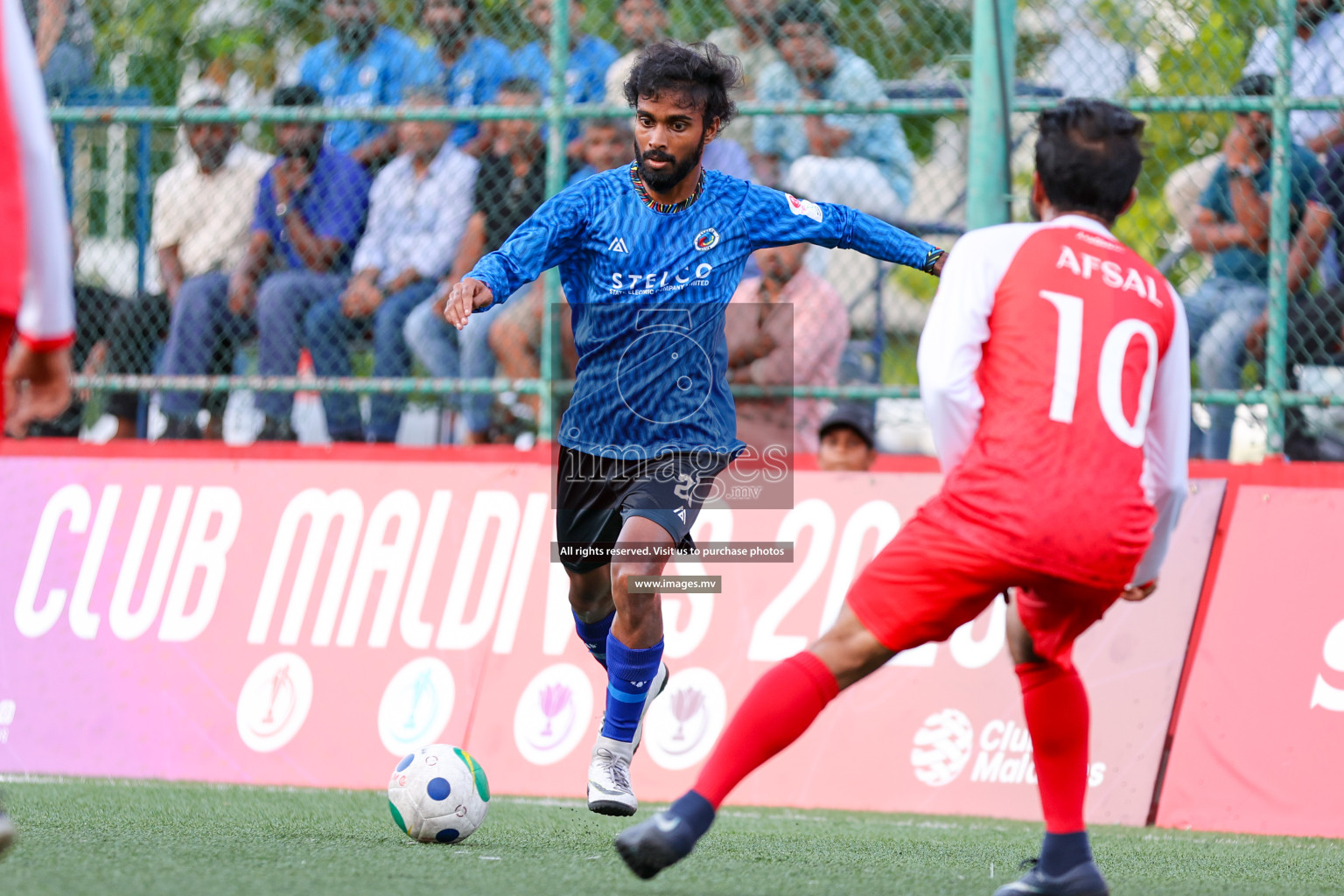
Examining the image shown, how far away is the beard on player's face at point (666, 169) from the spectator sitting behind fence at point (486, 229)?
8.87ft

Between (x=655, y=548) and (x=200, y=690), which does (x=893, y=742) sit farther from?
(x=200, y=690)

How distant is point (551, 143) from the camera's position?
7.66m

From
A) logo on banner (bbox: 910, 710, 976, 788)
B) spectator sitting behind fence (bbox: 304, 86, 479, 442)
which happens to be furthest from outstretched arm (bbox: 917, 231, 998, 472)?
spectator sitting behind fence (bbox: 304, 86, 479, 442)

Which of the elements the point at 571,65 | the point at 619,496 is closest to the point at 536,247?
the point at 619,496

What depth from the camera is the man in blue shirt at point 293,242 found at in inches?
318

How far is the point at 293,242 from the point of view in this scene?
8258 millimetres

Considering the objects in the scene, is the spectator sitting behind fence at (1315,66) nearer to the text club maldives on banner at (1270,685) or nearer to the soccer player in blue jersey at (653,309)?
the text club maldives on banner at (1270,685)

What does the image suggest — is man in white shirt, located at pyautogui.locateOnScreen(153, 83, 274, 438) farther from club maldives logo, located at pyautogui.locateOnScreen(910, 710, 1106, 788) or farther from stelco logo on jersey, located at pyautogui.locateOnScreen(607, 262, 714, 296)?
club maldives logo, located at pyautogui.locateOnScreen(910, 710, 1106, 788)

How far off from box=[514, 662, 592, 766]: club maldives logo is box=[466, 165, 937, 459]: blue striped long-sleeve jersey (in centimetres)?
201

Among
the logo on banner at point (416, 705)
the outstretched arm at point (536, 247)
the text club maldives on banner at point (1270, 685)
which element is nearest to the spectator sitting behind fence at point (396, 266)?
the logo on banner at point (416, 705)

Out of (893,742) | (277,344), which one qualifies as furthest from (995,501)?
(277,344)

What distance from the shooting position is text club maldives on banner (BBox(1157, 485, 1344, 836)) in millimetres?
6148

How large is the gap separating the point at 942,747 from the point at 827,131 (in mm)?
3156

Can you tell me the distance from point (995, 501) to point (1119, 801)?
329 centimetres
